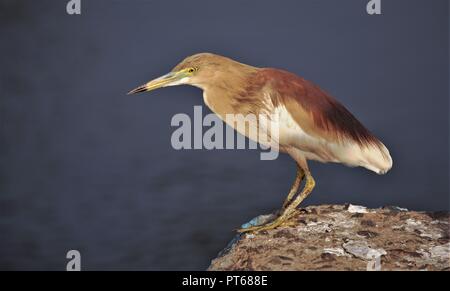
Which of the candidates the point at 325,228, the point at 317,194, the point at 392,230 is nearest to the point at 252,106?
the point at 325,228

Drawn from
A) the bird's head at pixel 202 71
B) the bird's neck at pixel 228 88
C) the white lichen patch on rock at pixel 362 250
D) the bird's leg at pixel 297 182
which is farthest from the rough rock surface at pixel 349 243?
the bird's head at pixel 202 71

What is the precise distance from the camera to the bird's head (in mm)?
4250

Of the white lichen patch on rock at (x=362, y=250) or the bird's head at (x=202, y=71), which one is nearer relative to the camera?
the white lichen patch on rock at (x=362, y=250)

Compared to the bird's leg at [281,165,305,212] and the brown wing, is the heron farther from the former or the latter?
the bird's leg at [281,165,305,212]

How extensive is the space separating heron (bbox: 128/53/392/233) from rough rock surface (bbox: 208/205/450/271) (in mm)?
486

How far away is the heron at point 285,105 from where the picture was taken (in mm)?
4234

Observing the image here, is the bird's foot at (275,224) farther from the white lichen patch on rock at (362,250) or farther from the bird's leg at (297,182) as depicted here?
the white lichen patch on rock at (362,250)

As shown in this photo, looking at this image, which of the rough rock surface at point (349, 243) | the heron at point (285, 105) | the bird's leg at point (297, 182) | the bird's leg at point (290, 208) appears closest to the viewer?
the rough rock surface at point (349, 243)

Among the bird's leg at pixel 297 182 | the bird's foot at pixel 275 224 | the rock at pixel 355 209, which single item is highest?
the bird's leg at pixel 297 182

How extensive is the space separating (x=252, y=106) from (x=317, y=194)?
2449 millimetres

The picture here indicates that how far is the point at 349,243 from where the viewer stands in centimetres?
411

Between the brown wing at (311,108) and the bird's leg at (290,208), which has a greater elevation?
the brown wing at (311,108)

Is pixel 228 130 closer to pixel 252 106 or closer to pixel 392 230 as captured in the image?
pixel 252 106

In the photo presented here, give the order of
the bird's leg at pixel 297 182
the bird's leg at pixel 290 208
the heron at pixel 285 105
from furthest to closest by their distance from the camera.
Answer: the bird's leg at pixel 297 182
the bird's leg at pixel 290 208
the heron at pixel 285 105
